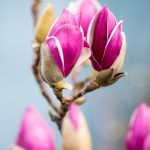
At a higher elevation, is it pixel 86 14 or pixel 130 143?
pixel 86 14

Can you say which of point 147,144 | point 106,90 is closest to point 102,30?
point 147,144

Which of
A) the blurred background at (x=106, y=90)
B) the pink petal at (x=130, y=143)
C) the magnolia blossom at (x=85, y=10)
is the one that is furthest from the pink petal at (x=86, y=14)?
the blurred background at (x=106, y=90)

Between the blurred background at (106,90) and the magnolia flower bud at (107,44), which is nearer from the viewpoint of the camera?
the magnolia flower bud at (107,44)

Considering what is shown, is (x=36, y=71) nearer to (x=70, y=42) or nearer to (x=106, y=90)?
(x=70, y=42)

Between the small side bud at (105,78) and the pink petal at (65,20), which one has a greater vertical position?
the pink petal at (65,20)

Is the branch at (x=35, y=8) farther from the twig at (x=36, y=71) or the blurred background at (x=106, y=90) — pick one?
the blurred background at (x=106, y=90)

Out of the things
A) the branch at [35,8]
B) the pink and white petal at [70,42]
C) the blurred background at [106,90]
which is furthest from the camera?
the blurred background at [106,90]

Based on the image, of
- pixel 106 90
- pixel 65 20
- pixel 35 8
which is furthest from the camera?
pixel 106 90
